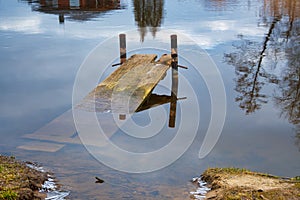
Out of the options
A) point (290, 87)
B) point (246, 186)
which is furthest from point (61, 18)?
point (246, 186)

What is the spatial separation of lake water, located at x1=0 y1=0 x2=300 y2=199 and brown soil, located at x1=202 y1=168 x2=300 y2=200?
20.3 inches

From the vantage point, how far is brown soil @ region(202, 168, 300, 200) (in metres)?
6.67

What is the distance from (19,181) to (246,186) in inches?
141

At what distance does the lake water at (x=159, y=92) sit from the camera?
895 centimetres

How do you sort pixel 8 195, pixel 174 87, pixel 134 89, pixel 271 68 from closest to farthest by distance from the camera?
pixel 8 195
pixel 134 89
pixel 174 87
pixel 271 68

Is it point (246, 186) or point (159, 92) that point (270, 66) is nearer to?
point (159, 92)

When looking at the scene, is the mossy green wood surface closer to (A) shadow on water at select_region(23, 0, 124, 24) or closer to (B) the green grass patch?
(B) the green grass patch

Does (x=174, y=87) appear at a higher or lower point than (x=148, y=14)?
lower

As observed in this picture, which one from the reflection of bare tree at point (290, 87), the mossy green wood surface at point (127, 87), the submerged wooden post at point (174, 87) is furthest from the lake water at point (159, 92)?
the mossy green wood surface at point (127, 87)

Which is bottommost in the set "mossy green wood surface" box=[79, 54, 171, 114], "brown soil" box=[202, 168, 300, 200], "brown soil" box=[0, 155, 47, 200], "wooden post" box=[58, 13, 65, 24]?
"brown soil" box=[202, 168, 300, 200]

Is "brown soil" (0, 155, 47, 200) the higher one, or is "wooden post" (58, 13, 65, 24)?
"wooden post" (58, 13, 65, 24)

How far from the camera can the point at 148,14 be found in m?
29.2

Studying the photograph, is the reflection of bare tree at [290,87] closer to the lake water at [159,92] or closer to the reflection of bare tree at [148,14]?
the lake water at [159,92]

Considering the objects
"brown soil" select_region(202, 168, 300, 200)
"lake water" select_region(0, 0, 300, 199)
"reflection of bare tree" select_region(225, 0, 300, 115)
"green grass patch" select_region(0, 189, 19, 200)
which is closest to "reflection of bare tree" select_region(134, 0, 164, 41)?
"lake water" select_region(0, 0, 300, 199)
